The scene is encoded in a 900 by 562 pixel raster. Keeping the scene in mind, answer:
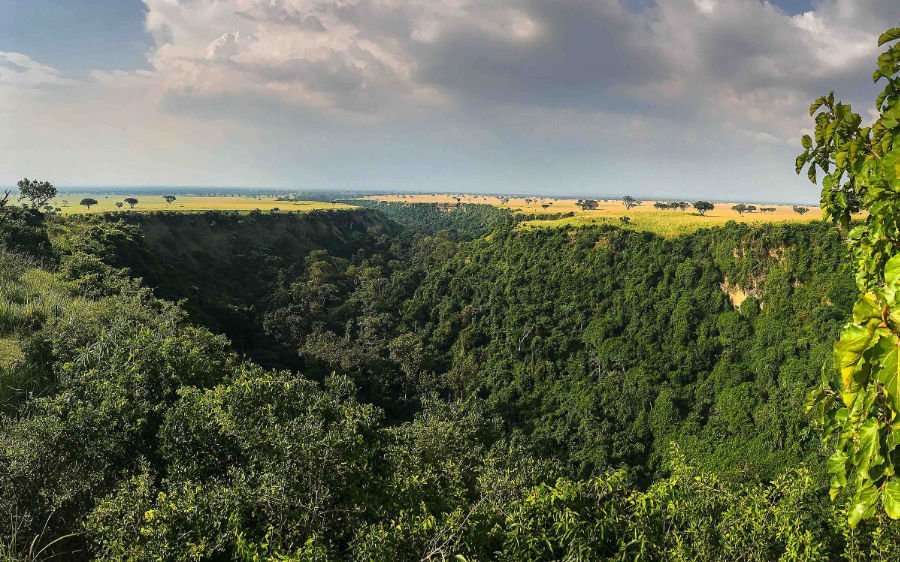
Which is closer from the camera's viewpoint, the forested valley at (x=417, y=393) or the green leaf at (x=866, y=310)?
the green leaf at (x=866, y=310)

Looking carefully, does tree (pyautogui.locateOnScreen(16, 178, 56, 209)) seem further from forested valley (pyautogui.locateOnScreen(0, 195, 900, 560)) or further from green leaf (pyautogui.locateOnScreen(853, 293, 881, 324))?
green leaf (pyautogui.locateOnScreen(853, 293, 881, 324))

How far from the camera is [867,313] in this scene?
2.72m

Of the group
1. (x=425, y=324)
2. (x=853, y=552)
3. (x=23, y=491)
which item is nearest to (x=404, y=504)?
(x=23, y=491)

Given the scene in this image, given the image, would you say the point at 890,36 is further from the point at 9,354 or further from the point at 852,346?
the point at 9,354

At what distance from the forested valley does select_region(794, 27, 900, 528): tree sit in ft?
2.83

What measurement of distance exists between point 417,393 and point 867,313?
53570 mm

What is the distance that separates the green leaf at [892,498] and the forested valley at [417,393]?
4.13ft

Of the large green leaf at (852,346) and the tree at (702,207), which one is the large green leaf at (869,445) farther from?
the tree at (702,207)

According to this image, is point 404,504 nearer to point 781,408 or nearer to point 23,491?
point 23,491

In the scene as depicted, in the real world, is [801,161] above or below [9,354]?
above

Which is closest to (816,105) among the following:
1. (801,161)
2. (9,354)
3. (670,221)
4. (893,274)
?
(801,161)

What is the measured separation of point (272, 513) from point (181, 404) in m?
4.62

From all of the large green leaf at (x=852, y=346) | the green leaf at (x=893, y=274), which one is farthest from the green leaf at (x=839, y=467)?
the green leaf at (x=893, y=274)

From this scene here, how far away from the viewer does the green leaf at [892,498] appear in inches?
109
